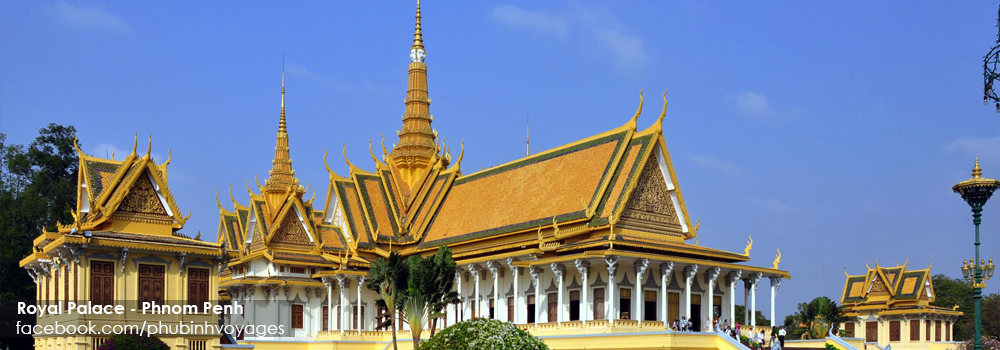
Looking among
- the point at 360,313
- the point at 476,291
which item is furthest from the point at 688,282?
the point at 360,313

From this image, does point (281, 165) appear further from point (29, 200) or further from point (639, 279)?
point (639, 279)

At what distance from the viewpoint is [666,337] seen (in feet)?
105

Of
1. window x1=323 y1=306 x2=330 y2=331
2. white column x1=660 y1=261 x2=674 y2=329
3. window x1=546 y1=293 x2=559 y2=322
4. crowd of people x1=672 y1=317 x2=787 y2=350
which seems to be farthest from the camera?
window x1=323 y1=306 x2=330 y2=331

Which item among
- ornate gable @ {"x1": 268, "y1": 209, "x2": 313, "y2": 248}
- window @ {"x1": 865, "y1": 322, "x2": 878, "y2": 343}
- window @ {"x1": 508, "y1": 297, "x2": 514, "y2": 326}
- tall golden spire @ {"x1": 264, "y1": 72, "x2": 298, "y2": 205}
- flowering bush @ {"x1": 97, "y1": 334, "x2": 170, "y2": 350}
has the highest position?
tall golden spire @ {"x1": 264, "y1": 72, "x2": 298, "y2": 205}

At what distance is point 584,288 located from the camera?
118ft

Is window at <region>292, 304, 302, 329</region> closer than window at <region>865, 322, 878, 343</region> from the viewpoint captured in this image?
Yes

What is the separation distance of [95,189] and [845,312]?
42.7 meters

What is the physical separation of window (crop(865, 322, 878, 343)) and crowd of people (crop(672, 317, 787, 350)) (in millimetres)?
25202

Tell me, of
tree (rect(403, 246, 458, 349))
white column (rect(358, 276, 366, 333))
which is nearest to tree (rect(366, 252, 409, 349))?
tree (rect(403, 246, 458, 349))

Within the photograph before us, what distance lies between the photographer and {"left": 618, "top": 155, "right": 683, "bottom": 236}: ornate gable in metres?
38.2

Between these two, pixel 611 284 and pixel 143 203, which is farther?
pixel 611 284

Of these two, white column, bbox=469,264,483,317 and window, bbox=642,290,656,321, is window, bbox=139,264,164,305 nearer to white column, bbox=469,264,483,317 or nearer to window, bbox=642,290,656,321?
white column, bbox=469,264,483,317

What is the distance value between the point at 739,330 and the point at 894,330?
89.7 ft

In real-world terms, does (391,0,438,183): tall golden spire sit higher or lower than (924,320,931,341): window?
higher
